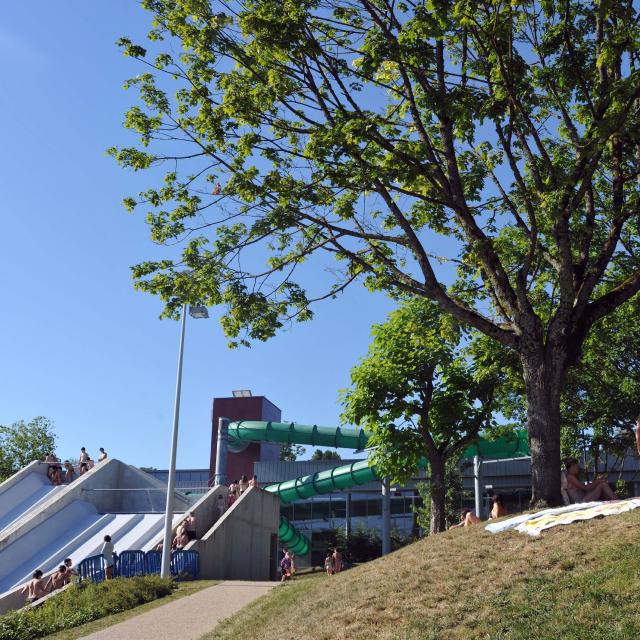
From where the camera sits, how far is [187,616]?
14195mm

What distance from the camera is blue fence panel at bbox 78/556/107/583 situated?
20.0m

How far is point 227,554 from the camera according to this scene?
25203mm

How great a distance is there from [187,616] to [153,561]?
8.37 meters

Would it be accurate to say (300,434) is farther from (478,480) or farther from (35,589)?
(35,589)

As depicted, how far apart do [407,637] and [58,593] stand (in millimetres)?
12649

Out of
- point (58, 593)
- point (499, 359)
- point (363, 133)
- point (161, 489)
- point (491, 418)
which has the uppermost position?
point (363, 133)

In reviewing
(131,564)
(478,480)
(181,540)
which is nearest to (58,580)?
(131,564)

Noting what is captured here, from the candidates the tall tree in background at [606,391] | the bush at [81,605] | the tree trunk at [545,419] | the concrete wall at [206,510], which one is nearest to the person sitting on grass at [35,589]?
the bush at [81,605]

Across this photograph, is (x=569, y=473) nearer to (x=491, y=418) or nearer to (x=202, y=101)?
(x=491, y=418)

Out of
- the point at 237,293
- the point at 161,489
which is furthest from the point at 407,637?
the point at 161,489

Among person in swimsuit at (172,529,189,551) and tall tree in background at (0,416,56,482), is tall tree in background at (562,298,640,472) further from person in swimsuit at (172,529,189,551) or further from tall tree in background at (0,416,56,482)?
tall tree in background at (0,416,56,482)

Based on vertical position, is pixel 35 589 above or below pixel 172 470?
below

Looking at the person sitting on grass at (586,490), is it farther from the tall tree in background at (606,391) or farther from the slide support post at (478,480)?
the slide support post at (478,480)

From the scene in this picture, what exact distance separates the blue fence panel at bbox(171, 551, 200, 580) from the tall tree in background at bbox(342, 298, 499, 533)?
633cm
